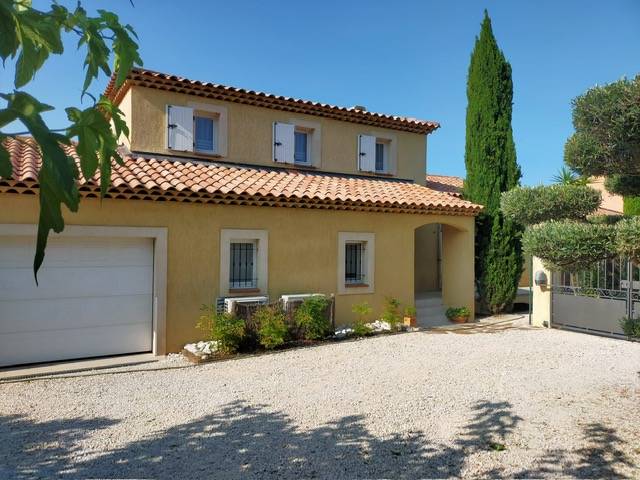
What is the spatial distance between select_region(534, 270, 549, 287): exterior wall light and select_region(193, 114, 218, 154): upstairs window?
902 cm

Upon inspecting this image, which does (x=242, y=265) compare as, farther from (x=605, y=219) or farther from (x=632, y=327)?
(x=632, y=327)

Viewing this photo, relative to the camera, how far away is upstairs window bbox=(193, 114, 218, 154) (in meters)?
11.8

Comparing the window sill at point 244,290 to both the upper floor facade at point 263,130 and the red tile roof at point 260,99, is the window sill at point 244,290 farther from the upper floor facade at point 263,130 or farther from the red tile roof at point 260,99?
the red tile roof at point 260,99

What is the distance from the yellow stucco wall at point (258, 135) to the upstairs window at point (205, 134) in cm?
41

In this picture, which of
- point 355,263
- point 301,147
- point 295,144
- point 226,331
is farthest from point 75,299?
point 301,147

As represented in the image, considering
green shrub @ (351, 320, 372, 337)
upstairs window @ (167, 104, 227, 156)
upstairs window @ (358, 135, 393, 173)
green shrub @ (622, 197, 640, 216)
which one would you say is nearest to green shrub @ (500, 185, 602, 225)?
green shrub @ (351, 320, 372, 337)

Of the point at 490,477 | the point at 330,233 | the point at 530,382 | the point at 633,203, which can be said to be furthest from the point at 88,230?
the point at 633,203

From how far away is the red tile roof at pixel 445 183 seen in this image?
55.9ft

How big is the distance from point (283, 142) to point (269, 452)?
9371 mm

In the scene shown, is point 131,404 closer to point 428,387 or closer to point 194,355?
point 194,355

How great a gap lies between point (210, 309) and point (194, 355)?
1177mm

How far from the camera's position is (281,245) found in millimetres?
10281

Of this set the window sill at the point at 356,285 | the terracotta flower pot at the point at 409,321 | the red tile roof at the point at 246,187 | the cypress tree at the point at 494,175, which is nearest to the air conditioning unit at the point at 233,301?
the red tile roof at the point at 246,187

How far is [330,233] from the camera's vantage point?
11.0 metres
